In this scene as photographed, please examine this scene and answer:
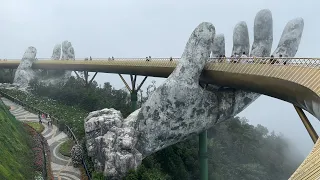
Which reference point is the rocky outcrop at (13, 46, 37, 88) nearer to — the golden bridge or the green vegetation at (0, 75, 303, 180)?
the green vegetation at (0, 75, 303, 180)

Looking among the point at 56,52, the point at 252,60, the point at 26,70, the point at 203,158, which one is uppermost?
the point at 56,52

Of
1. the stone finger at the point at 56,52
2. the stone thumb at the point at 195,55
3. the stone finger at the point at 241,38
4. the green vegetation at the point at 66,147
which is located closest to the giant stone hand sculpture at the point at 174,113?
the stone thumb at the point at 195,55

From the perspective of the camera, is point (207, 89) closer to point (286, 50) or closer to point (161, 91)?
point (161, 91)

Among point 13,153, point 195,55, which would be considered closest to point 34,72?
point 13,153

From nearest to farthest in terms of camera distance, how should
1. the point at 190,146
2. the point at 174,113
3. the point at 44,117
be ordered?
the point at 174,113 → the point at 190,146 → the point at 44,117

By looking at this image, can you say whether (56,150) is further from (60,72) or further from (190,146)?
(60,72)

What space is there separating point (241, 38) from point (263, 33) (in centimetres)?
197

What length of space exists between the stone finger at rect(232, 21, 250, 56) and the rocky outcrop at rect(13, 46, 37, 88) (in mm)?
40258

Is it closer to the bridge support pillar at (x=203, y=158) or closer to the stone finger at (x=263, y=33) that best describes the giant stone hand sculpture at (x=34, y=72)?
the bridge support pillar at (x=203, y=158)

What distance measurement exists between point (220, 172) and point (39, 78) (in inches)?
1458

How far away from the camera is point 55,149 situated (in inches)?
1163

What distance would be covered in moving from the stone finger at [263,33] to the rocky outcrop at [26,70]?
41983 millimetres

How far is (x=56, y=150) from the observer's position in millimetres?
29344

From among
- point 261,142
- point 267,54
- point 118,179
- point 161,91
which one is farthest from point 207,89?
point 261,142
